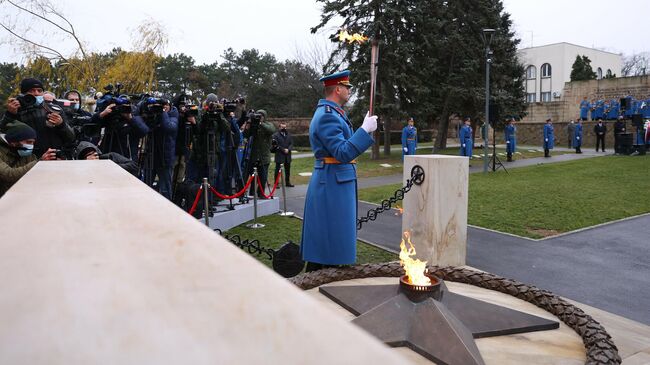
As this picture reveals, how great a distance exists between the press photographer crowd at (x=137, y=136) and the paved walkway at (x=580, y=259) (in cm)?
330

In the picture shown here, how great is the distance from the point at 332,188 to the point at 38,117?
14.1ft

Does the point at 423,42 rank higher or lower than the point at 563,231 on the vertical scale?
higher

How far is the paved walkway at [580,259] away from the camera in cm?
552

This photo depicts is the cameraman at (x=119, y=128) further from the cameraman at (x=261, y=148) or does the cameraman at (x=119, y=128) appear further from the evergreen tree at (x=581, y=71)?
the evergreen tree at (x=581, y=71)

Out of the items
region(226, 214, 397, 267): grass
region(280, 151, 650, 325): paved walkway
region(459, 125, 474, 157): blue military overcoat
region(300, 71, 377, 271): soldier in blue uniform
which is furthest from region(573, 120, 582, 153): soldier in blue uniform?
region(300, 71, 377, 271): soldier in blue uniform

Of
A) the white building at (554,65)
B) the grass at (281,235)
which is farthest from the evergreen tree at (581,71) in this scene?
the grass at (281,235)

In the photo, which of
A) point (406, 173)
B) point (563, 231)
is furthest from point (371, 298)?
point (563, 231)

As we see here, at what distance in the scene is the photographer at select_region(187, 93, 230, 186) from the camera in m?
9.45

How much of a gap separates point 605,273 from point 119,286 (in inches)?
269

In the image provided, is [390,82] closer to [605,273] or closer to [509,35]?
[509,35]

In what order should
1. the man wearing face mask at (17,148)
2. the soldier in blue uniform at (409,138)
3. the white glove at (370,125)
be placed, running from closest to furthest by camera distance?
the white glove at (370,125) → the man wearing face mask at (17,148) → the soldier in blue uniform at (409,138)

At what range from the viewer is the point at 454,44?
2850 cm

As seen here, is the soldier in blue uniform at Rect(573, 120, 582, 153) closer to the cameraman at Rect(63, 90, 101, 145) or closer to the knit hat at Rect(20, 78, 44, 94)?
the cameraman at Rect(63, 90, 101, 145)

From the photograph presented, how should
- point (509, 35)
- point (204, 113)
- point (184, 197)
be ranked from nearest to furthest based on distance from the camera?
point (184, 197) → point (204, 113) → point (509, 35)
